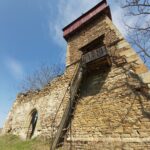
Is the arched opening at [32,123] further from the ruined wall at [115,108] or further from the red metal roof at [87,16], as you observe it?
the red metal roof at [87,16]

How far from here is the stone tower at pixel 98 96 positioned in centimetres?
540

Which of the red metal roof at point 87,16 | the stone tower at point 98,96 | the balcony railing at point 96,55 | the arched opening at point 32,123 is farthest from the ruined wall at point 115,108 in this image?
the arched opening at point 32,123

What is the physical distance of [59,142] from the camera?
690cm

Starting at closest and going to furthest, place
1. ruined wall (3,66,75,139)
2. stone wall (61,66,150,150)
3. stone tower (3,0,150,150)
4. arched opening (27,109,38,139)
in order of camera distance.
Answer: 1. stone wall (61,66,150,150)
2. stone tower (3,0,150,150)
3. ruined wall (3,66,75,139)
4. arched opening (27,109,38,139)

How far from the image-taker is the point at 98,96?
6.73 meters

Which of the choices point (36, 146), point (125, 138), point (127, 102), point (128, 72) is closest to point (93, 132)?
point (125, 138)

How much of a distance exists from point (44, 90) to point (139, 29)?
6.47m

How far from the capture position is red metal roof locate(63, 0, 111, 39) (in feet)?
30.4

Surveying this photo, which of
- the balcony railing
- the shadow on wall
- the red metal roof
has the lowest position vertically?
the shadow on wall

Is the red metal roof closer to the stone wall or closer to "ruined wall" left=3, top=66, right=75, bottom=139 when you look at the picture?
"ruined wall" left=3, top=66, right=75, bottom=139

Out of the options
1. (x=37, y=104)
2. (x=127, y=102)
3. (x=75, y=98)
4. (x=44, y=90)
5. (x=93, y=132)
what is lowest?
(x=93, y=132)

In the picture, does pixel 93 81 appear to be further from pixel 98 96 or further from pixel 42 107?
pixel 42 107

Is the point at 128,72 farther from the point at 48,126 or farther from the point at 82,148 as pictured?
the point at 48,126

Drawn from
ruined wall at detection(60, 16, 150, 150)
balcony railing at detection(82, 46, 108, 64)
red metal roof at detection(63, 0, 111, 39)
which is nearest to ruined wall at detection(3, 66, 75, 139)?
ruined wall at detection(60, 16, 150, 150)
